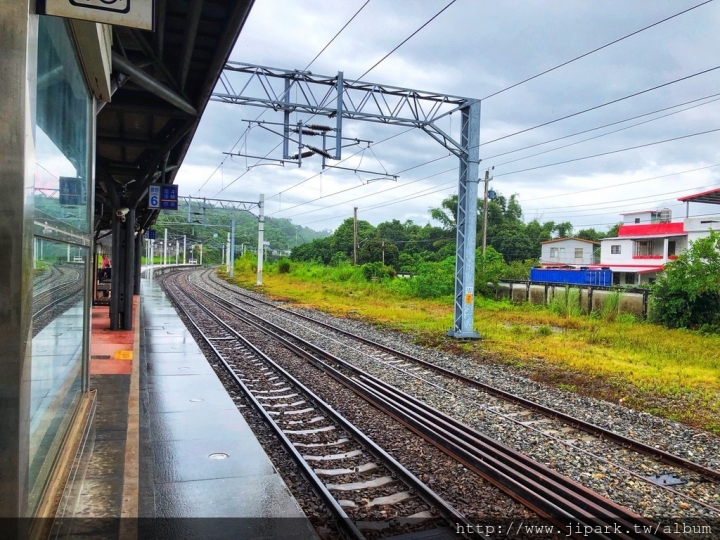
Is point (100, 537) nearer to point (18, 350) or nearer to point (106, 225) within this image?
point (18, 350)

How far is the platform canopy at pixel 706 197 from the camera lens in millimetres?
31389

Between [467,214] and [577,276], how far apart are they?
2222 centimetres

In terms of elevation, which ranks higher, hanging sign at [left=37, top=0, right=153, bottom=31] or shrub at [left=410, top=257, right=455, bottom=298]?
hanging sign at [left=37, top=0, right=153, bottom=31]

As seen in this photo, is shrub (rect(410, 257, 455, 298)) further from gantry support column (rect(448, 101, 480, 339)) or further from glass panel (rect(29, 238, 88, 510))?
glass panel (rect(29, 238, 88, 510))

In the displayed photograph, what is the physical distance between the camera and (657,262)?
38656mm

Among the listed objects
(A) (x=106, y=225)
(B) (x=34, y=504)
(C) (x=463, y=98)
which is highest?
(C) (x=463, y=98)

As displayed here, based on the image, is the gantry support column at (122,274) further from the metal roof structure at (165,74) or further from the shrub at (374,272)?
the shrub at (374,272)

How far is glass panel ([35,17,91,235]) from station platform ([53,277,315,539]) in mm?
1379

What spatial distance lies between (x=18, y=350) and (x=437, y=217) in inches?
2614

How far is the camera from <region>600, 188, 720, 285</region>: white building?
34250mm

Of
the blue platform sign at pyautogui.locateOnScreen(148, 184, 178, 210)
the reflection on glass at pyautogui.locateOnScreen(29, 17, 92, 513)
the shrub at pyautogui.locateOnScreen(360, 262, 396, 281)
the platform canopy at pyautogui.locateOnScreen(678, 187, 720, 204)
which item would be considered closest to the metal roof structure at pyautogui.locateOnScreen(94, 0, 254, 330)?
the blue platform sign at pyautogui.locateOnScreen(148, 184, 178, 210)

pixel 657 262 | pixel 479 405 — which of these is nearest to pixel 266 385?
pixel 479 405

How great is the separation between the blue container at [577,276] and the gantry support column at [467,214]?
60.2 feet

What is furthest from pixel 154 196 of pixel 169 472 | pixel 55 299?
pixel 55 299
